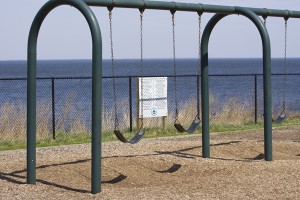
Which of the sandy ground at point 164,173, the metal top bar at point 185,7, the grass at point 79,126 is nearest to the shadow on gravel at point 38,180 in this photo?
the sandy ground at point 164,173

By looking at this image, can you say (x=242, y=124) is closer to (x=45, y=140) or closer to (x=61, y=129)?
(x=61, y=129)

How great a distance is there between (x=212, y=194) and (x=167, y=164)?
9.84 feet

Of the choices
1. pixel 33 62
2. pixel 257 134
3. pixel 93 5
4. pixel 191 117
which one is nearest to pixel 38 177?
pixel 33 62

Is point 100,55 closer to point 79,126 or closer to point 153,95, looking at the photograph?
point 153,95

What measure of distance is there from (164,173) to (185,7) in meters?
2.62

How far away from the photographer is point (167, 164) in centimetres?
1145

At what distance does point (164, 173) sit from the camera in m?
10.8

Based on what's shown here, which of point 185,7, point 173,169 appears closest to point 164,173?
point 173,169

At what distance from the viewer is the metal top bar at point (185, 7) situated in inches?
385

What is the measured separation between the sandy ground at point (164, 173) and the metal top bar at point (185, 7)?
243 centimetres

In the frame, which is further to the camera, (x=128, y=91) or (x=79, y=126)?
(x=128, y=91)

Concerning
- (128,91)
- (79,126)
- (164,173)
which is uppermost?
(128,91)

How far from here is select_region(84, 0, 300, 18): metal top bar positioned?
385 inches

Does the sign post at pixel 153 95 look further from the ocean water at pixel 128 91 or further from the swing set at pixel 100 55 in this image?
the swing set at pixel 100 55
